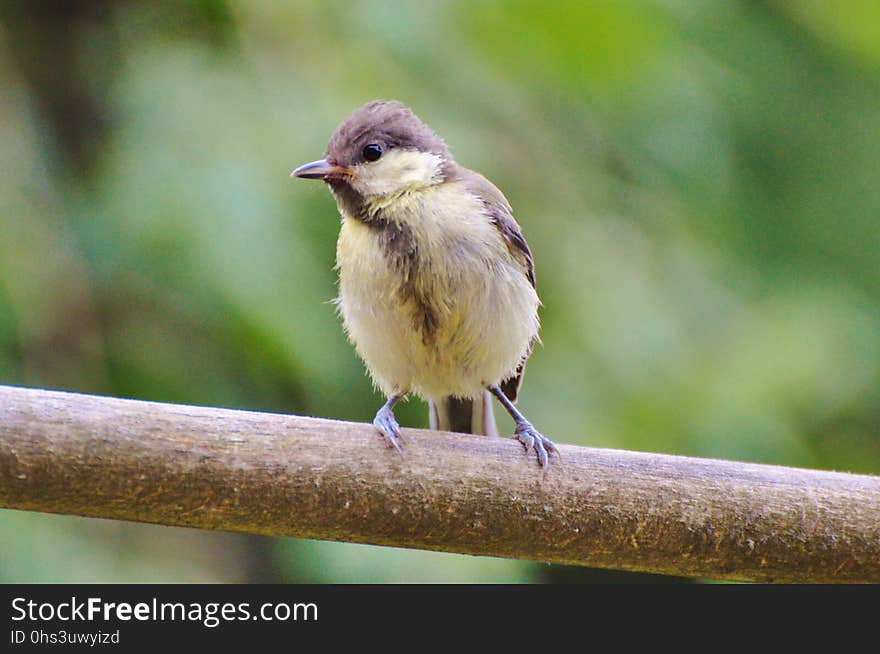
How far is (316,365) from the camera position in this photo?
3.66m

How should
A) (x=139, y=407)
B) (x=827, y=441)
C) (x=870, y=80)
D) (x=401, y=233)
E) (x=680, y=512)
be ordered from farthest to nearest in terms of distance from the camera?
(x=870, y=80) → (x=827, y=441) → (x=401, y=233) → (x=680, y=512) → (x=139, y=407)

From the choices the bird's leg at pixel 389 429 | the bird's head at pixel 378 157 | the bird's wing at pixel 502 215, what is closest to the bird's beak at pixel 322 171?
the bird's head at pixel 378 157

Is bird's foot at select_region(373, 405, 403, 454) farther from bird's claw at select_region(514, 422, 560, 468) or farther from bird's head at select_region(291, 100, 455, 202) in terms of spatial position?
bird's head at select_region(291, 100, 455, 202)

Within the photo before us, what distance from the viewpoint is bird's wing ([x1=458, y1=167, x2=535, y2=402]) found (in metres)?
3.55

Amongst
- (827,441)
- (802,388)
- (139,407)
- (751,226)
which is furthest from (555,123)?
(139,407)

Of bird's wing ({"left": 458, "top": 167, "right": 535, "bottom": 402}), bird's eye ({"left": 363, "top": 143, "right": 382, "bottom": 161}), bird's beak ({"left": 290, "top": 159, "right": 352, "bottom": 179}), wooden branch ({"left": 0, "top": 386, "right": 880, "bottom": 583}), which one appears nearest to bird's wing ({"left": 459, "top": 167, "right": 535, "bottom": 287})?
bird's wing ({"left": 458, "top": 167, "right": 535, "bottom": 402})

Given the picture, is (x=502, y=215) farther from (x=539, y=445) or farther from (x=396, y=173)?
(x=539, y=445)

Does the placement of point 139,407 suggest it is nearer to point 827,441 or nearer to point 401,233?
point 401,233

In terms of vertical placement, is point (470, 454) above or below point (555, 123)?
below

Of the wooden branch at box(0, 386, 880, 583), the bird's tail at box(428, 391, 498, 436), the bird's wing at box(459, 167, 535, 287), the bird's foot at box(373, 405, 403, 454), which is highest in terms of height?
the bird's wing at box(459, 167, 535, 287)

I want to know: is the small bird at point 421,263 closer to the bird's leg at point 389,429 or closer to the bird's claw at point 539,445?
the bird's claw at point 539,445

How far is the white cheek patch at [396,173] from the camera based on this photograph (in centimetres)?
340

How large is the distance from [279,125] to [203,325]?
675 mm

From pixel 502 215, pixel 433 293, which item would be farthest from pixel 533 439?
pixel 502 215
